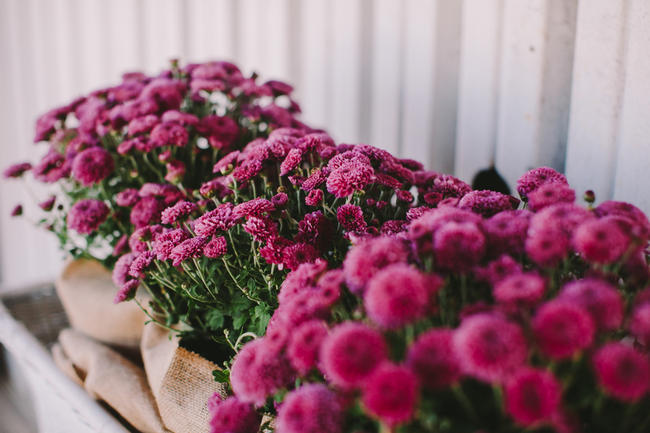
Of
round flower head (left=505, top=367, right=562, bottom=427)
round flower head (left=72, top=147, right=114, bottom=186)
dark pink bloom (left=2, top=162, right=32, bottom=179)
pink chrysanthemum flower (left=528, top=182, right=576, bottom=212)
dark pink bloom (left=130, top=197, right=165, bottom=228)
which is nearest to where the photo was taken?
round flower head (left=505, top=367, right=562, bottom=427)

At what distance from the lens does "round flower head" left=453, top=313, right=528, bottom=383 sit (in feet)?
1.33

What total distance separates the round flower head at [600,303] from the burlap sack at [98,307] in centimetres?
98

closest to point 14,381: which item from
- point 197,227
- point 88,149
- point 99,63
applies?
point 99,63

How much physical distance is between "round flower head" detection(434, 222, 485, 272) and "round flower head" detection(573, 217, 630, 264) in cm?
9

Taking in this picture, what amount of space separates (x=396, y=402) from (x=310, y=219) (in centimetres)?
39

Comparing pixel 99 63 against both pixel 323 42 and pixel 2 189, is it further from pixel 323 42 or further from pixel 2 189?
pixel 323 42

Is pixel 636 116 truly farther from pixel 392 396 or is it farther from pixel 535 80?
pixel 392 396

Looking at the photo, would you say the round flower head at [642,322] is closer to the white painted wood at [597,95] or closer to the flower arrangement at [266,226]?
the flower arrangement at [266,226]

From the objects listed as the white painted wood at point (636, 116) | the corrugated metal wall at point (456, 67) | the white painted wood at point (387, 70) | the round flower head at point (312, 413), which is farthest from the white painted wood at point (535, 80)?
the round flower head at point (312, 413)

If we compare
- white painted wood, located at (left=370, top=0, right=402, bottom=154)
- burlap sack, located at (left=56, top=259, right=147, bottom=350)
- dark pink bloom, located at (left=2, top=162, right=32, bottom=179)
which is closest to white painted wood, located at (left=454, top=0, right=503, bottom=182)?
white painted wood, located at (left=370, top=0, right=402, bottom=154)

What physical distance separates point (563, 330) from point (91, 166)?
1.00 metres

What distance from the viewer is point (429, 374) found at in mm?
429

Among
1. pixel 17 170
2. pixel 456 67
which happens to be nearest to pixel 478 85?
pixel 456 67

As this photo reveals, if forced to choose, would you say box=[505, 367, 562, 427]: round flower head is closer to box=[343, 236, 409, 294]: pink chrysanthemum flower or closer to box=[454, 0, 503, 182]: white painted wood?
box=[343, 236, 409, 294]: pink chrysanthemum flower
